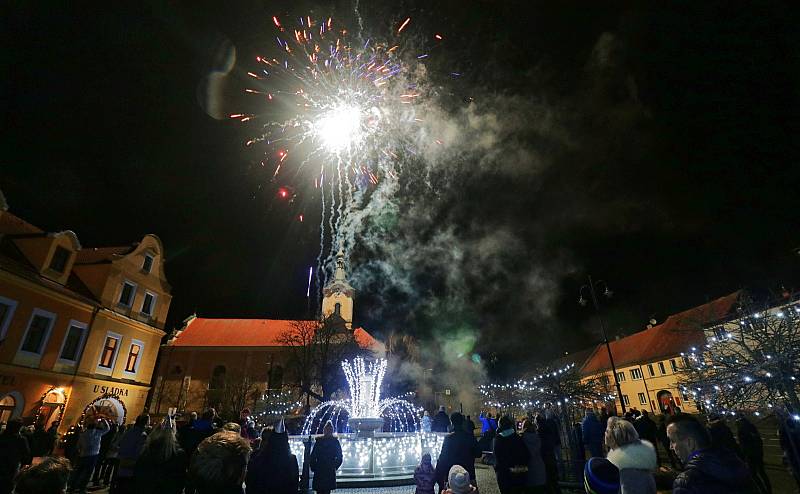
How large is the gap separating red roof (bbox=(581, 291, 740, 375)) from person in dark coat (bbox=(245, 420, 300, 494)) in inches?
1488

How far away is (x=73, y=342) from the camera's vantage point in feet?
68.4

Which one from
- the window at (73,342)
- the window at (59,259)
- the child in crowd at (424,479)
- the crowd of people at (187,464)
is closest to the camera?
the crowd of people at (187,464)

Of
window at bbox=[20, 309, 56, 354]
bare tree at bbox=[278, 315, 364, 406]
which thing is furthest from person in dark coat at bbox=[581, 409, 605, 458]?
bare tree at bbox=[278, 315, 364, 406]

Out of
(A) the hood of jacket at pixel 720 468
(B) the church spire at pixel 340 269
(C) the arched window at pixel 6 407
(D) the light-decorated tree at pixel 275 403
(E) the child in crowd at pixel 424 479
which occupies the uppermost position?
(B) the church spire at pixel 340 269

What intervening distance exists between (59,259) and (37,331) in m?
4.26

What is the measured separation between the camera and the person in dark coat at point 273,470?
491 centimetres

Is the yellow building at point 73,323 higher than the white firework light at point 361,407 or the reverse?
higher

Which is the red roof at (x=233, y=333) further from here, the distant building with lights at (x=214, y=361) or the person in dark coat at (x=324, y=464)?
the person in dark coat at (x=324, y=464)

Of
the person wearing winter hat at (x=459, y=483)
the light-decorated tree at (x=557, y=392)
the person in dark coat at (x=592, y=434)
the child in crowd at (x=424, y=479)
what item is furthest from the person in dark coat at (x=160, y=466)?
the light-decorated tree at (x=557, y=392)

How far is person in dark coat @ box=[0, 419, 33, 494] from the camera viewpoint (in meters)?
5.89

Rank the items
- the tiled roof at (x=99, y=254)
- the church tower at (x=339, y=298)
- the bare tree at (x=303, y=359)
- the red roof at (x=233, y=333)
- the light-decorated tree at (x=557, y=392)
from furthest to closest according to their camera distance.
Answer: the church tower at (x=339, y=298)
the red roof at (x=233, y=333)
the bare tree at (x=303, y=359)
the light-decorated tree at (x=557, y=392)
the tiled roof at (x=99, y=254)

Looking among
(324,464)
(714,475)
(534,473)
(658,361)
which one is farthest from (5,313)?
(658,361)

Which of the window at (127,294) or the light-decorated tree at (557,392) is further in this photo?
the light-decorated tree at (557,392)

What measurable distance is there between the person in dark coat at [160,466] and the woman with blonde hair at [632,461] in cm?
522
